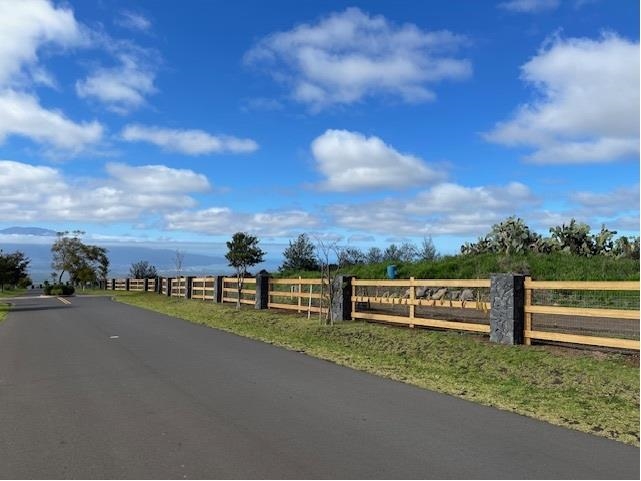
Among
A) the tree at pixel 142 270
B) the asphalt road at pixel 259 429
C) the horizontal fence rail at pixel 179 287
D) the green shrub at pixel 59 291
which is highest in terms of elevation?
the tree at pixel 142 270

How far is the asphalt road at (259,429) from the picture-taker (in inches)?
201

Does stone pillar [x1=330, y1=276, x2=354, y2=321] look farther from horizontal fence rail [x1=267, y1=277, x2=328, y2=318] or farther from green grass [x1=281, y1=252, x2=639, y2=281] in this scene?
green grass [x1=281, y1=252, x2=639, y2=281]

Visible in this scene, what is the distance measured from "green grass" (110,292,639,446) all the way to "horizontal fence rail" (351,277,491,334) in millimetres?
370

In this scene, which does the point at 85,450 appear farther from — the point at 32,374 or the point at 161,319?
the point at 161,319

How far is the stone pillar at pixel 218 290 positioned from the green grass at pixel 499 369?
534 inches

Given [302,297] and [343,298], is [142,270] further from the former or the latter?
[343,298]

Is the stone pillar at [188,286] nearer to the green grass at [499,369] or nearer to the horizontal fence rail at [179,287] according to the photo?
the horizontal fence rail at [179,287]

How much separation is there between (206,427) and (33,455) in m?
1.65

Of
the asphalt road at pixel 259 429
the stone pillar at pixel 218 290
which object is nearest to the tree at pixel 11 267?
the stone pillar at pixel 218 290

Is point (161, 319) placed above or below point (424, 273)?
below

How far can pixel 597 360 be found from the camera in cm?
1030

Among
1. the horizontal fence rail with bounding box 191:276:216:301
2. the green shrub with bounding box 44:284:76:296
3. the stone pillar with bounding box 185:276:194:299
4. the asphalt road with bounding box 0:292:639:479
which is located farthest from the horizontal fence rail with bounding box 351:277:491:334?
the green shrub with bounding box 44:284:76:296

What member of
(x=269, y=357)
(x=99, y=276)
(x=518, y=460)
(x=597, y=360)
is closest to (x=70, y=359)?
(x=269, y=357)

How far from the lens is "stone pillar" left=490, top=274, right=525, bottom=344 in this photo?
40.9ft
